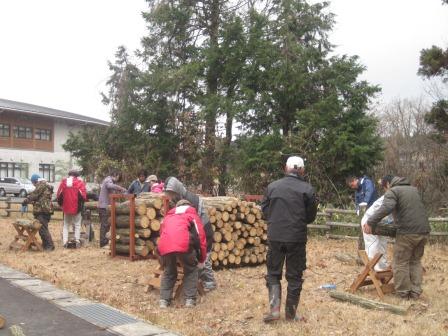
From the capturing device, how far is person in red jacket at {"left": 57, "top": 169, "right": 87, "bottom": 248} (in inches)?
471

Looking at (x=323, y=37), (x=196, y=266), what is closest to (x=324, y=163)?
(x=323, y=37)

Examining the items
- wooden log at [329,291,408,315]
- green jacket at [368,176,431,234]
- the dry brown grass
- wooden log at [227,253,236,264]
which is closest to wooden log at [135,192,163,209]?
the dry brown grass

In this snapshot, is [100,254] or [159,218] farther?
[100,254]

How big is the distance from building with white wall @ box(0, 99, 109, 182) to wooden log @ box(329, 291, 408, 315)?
41104mm

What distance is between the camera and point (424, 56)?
52.1 feet

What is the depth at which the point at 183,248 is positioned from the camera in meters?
6.54

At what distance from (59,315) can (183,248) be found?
167cm

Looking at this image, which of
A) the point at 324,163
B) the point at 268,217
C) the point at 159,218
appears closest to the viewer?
the point at 268,217

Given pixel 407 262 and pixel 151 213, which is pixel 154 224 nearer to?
pixel 151 213

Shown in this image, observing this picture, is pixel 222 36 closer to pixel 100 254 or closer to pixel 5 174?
pixel 100 254

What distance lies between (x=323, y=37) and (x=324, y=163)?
691 cm

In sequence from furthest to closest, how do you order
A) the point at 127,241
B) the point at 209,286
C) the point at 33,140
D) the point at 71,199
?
the point at 33,140
the point at 71,199
the point at 127,241
the point at 209,286

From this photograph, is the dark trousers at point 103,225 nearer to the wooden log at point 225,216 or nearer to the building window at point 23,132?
the wooden log at point 225,216

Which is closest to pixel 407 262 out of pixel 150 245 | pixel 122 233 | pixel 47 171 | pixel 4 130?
pixel 150 245
